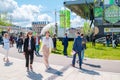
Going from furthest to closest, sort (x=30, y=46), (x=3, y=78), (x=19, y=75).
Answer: (x=30, y=46)
(x=19, y=75)
(x=3, y=78)

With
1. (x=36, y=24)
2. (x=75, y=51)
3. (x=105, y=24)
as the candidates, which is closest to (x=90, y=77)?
(x=75, y=51)

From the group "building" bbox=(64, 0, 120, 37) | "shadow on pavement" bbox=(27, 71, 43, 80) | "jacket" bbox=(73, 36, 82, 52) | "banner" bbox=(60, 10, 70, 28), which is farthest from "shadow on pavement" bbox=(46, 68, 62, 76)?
"banner" bbox=(60, 10, 70, 28)

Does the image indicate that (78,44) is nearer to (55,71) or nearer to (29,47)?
(55,71)

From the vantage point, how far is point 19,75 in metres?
12.2

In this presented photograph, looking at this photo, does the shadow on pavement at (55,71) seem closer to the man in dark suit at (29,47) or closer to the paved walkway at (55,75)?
the paved walkway at (55,75)

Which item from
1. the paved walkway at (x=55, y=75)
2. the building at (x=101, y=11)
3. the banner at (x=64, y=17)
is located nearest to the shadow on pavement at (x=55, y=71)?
the paved walkway at (x=55, y=75)

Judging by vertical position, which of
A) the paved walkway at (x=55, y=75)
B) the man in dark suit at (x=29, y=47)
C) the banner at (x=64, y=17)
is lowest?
the paved walkway at (x=55, y=75)

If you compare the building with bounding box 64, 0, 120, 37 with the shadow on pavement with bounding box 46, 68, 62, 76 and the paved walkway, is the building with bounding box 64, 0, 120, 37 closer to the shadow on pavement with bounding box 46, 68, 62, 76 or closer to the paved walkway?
the shadow on pavement with bounding box 46, 68, 62, 76

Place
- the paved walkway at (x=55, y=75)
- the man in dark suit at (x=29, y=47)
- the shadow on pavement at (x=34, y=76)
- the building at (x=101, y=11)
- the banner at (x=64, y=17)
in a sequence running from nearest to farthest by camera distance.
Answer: the shadow on pavement at (x=34, y=76), the paved walkway at (x=55, y=75), the man in dark suit at (x=29, y=47), the building at (x=101, y=11), the banner at (x=64, y=17)

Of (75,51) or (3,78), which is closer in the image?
(3,78)

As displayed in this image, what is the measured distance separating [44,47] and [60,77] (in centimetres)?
267

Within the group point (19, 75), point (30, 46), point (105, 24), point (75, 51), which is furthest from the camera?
point (105, 24)

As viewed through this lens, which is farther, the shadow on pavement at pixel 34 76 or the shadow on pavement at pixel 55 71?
the shadow on pavement at pixel 55 71

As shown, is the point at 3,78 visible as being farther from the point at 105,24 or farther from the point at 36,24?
the point at 36,24
